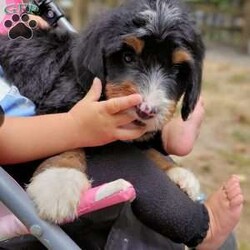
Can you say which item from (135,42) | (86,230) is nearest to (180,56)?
(135,42)

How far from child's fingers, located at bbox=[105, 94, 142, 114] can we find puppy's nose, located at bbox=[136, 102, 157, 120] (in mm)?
13

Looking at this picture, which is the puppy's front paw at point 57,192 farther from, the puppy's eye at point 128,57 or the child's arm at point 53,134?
the puppy's eye at point 128,57

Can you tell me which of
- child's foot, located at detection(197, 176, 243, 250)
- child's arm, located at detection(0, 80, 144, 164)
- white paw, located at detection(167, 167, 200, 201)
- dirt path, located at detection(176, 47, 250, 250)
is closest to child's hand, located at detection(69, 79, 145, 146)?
child's arm, located at detection(0, 80, 144, 164)

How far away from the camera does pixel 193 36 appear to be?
65.4 inches

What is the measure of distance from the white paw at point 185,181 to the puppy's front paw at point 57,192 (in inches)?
12.1

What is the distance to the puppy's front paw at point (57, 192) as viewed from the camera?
4.95 feet

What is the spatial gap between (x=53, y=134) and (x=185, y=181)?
1.20 feet

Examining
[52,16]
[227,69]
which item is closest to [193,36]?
[52,16]

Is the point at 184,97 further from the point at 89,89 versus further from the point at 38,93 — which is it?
the point at 38,93

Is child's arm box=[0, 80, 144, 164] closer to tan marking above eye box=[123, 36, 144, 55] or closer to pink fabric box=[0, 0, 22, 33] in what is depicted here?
tan marking above eye box=[123, 36, 144, 55]

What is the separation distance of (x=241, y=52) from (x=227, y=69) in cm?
164

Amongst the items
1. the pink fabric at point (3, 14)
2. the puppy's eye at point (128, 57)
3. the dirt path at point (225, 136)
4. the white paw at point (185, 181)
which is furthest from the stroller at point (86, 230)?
the dirt path at point (225, 136)

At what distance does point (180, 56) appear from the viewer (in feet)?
5.30

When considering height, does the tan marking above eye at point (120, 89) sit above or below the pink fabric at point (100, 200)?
above
